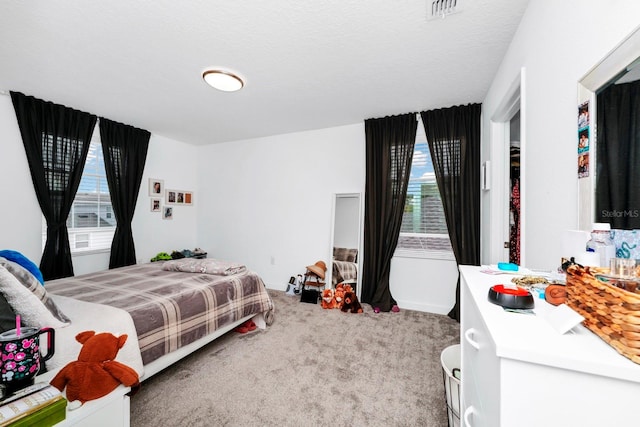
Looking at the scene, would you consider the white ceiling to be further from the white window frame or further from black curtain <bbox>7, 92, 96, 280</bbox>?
the white window frame

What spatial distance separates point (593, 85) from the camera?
0.88 meters

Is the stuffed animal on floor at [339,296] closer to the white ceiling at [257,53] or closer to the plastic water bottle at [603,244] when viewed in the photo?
the white ceiling at [257,53]

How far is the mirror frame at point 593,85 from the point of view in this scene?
0.73 metres

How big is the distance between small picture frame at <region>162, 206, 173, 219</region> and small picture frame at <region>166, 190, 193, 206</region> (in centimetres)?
9

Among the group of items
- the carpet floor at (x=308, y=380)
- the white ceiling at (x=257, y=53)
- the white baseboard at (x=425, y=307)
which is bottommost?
the carpet floor at (x=308, y=380)

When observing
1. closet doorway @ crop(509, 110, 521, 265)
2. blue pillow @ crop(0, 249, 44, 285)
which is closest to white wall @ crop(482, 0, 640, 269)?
closet doorway @ crop(509, 110, 521, 265)

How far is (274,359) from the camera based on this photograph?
2.11m

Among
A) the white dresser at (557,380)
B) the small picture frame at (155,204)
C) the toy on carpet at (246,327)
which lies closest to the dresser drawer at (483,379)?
the white dresser at (557,380)

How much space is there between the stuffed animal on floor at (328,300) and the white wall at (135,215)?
289cm

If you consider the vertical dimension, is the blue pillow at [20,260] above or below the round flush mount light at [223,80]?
below

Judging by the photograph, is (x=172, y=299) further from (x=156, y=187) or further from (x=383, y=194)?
(x=156, y=187)

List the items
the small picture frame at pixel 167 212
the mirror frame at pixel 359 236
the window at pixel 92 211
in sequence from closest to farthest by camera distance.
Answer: the window at pixel 92 211
the mirror frame at pixel 359 236
the small picture frame at pixel 167 212

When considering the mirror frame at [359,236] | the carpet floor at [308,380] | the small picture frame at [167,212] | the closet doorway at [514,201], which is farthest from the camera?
the small picture frame at [167,212]

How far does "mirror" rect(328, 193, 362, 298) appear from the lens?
11.5 feet
